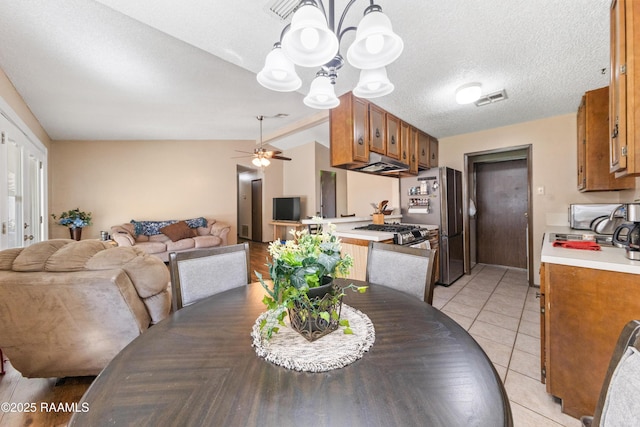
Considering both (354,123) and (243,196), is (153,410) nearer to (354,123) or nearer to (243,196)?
(354,123)

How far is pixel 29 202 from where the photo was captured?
3.47 m

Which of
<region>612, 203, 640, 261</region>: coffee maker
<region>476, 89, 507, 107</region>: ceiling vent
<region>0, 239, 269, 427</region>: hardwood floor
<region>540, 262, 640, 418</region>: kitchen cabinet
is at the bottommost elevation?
<region>0, 239, 269, 427</region>: hardwood floor

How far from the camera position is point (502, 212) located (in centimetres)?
417

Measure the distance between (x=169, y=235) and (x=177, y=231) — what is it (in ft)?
0.52

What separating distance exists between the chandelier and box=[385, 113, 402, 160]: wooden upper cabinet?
1.61 metres

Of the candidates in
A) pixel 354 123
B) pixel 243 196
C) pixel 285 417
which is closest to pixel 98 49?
pixel 354 123

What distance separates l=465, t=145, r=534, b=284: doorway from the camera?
3.97 meters

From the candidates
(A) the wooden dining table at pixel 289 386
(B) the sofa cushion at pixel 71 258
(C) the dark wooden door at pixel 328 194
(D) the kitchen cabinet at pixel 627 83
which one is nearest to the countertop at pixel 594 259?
(D) the kitchen cabinet at pixel 627 83

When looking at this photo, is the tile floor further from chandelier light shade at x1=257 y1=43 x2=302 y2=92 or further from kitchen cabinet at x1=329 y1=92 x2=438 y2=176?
chandelier light shade at x1=257 y1=43 x2=302 y2=92

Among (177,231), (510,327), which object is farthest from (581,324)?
(177,231)

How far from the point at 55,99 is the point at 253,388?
4.61m

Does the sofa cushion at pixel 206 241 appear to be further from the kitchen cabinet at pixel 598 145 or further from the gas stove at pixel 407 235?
the kitchen cabinet at pixel 598 145

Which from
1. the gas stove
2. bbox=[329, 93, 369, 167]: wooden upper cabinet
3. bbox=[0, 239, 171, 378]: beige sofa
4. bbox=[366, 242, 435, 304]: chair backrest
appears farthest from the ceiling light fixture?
bbox=[0, 239, 171, 378]: beige sofa

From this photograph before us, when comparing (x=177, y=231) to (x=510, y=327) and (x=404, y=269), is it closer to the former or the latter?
(x=404, y=269)
